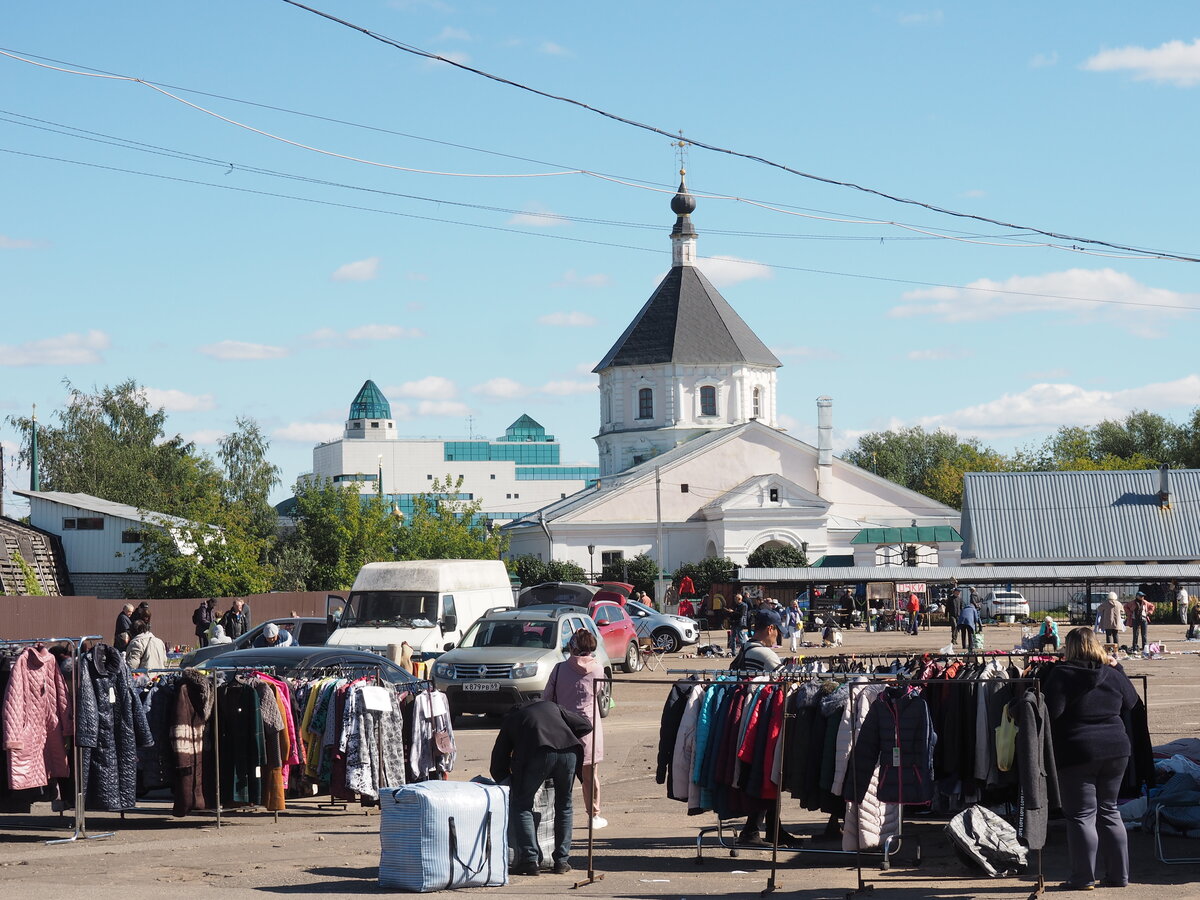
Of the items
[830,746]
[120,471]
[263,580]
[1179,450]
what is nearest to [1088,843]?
[830,746]

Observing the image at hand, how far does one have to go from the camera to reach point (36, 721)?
12469mm

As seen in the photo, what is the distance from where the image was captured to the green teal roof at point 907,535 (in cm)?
6650

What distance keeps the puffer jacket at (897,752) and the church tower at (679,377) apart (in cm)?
6755

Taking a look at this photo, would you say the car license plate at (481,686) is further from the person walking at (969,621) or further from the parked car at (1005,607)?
the parked car at (1005,607)

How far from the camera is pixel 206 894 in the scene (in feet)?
33.9

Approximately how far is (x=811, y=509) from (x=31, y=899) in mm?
58249

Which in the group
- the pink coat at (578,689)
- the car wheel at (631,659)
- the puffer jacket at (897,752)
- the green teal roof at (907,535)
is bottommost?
the car wheel at (631,659)

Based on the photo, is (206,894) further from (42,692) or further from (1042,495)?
(1042,495)

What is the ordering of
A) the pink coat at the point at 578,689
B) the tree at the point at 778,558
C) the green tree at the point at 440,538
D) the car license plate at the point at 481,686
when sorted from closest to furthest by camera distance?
the pink coat at the point at 578,689
the car license plate at the point at 481,686
the green tree at the point at 440,538
the tree at the point at 778,558

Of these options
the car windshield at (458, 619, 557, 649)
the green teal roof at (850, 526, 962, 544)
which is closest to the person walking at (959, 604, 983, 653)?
the car windshield at (458, 619, 557, 649)

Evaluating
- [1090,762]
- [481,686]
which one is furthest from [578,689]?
[481,686]

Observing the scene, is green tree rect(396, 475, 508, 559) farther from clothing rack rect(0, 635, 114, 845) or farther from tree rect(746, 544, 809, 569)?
clothing rack rect(0, 635, 114, 845)

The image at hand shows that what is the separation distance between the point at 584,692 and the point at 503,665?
9779 millimetres

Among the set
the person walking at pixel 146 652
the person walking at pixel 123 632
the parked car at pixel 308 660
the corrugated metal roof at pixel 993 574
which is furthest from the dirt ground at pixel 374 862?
the corrugated metal roof at pixel 993 574
